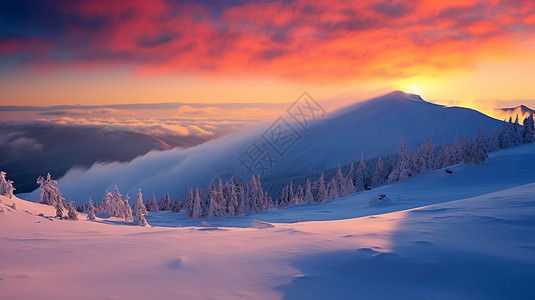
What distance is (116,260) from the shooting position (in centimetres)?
566

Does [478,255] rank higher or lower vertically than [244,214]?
higher

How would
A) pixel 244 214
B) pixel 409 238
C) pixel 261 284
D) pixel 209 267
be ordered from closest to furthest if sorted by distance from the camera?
pixel 261 284
pixel 209 267
pixel 409 238
pixel 244 214

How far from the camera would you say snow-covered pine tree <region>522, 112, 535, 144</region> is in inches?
2360

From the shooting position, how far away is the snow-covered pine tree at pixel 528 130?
197 ft

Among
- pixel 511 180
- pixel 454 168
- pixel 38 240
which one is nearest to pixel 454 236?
pixel 38 240

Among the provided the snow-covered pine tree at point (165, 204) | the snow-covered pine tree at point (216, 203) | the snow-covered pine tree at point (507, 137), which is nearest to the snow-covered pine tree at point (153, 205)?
the snow-covered pine tree at point (165, 204)

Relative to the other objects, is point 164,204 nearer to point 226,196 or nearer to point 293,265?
point 226,196

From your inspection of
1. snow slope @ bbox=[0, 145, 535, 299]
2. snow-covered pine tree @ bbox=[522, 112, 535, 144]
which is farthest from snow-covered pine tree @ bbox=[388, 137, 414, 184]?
snow slope @ bbox=[0, 145, 535, 299]

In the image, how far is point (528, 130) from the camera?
200ft

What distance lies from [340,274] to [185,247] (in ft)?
14.1

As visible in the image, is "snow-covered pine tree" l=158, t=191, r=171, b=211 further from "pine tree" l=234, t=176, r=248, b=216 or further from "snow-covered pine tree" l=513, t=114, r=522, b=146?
"snow-covered pine tree" l=513, t=114, r=522, b=146

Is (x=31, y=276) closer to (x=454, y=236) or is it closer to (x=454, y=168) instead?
(x=454, y=236)

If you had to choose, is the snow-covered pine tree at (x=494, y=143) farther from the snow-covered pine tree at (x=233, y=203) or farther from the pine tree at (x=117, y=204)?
the pine tree at (x=117, y=204)

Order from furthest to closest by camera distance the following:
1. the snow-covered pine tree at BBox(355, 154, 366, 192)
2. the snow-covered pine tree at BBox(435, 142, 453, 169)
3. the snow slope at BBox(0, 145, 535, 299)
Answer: the snow-covered pine tree at BBox(355, 154, 366, 192)
the snow-covered pine tree at BBox(435, 142, 453, 169)
the snow slope at BBox(0, 145, 535, 299)
